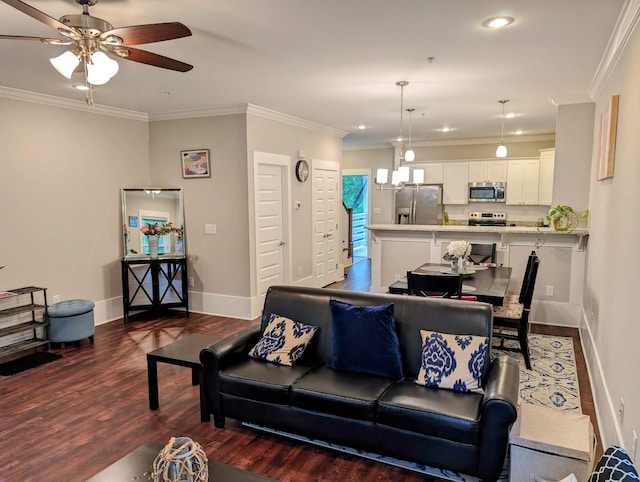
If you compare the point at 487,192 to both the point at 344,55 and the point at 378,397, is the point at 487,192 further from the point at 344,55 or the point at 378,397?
the point at 378,397

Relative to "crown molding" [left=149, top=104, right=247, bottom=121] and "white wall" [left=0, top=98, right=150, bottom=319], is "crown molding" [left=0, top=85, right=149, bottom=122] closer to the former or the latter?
"white wall" [left=0, top=98, right=150, bottom=319]

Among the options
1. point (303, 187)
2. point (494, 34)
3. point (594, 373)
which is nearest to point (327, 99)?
point (303, 187)

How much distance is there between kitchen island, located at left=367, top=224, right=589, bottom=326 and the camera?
5.10 meters

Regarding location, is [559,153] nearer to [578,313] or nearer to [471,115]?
[471,115]

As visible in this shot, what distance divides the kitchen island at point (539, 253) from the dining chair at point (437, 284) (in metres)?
2.22

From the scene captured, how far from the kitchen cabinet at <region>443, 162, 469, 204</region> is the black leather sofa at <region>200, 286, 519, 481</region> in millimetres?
6179

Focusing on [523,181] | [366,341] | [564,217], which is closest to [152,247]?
[366,341]

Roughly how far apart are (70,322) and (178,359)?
2.11m

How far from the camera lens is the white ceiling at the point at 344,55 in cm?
250

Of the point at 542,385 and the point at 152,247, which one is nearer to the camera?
the point at 542,385

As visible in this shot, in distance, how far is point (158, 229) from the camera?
5609mm

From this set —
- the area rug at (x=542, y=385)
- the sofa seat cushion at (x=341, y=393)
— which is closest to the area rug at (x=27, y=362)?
the area rug at (x=542, y=385)

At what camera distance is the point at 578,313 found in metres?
5.13

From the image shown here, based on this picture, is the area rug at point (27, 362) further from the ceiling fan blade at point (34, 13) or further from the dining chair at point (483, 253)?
the dining chair at point (483, 253)
